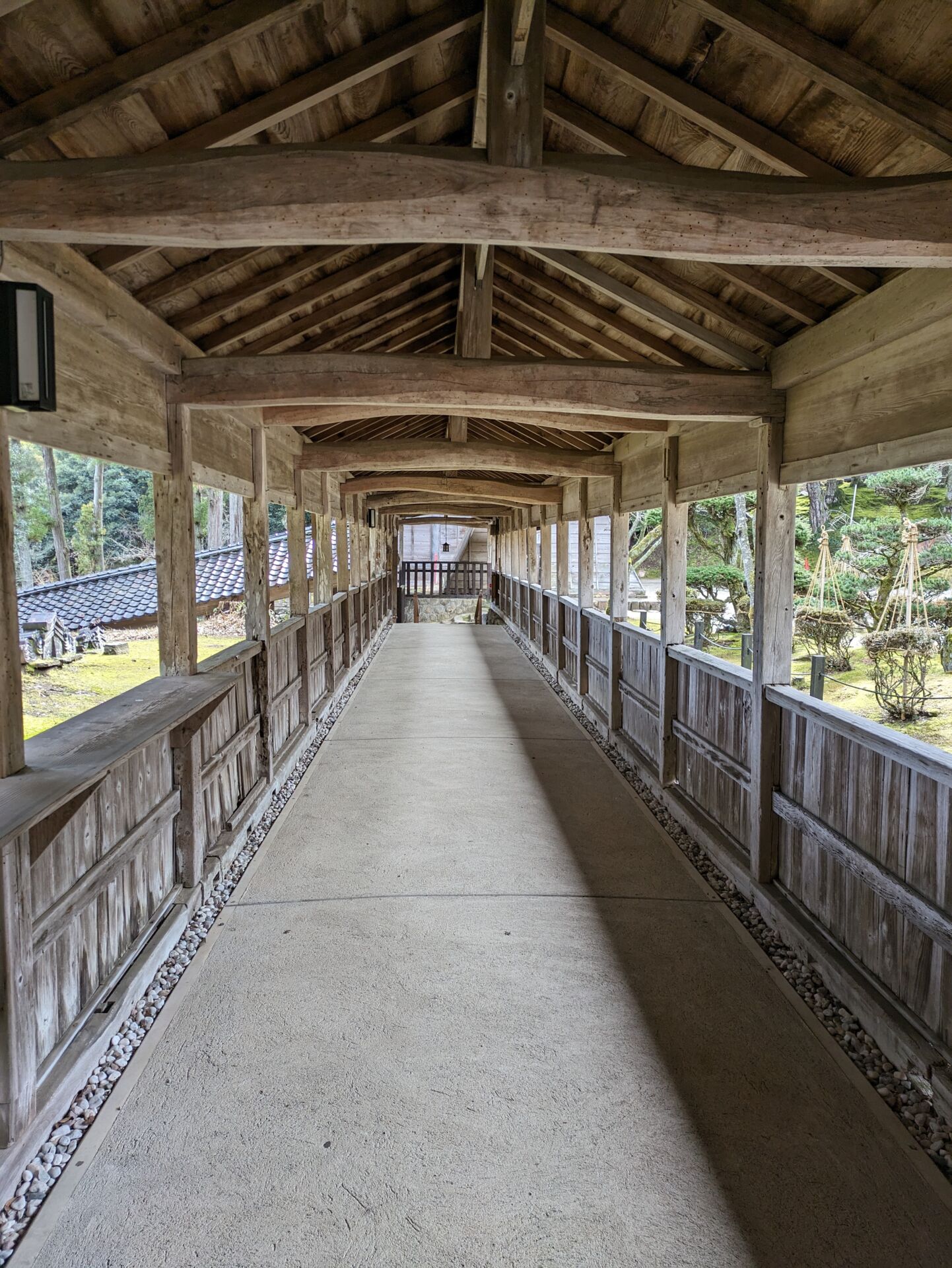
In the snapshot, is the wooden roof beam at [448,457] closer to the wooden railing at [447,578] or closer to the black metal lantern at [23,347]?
the black metal lantern at [23,347]

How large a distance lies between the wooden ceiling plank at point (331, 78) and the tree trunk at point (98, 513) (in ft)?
53.6

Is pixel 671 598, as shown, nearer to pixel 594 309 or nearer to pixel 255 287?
pixel 594 309

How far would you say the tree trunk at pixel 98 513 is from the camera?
17.2 meters

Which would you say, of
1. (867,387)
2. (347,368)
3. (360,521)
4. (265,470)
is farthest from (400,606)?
(867,387)

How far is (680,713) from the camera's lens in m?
5.40

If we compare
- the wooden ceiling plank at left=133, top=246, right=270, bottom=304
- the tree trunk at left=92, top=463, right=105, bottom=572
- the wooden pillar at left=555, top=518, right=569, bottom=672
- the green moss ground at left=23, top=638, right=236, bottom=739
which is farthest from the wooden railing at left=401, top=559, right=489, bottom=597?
the wooden ceiling plank at left=133, top=246, right=270, bottom=304

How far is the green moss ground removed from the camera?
583 cm

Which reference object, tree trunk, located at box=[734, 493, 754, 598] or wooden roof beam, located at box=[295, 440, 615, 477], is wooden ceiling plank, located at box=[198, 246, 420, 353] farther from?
tree trunk, located at box=[734, 493, 754, 598]

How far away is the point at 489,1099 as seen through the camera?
2.55 m

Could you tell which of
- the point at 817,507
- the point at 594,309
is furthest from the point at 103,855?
the point at 817,507

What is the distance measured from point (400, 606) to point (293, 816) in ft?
53.4

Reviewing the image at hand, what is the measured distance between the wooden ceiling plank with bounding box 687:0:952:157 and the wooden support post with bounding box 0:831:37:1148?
10.6 feet

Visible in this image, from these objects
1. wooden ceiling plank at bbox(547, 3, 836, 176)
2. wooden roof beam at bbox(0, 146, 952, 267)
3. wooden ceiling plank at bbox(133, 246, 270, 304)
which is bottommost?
wooden roof beam at bbox(0, 146, 952, 267)

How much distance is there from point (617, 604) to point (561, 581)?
313 cm
